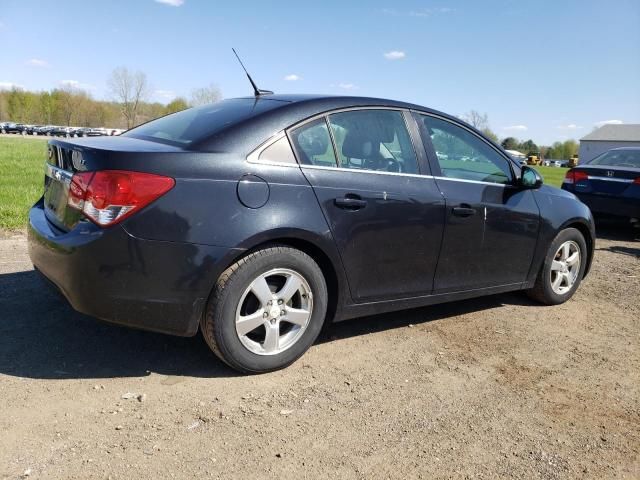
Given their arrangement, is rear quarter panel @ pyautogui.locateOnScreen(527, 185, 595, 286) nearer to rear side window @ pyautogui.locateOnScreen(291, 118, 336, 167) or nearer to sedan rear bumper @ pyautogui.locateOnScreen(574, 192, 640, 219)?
rear side window @ pyautogui.locateOnScreen(291, 118, 336, 167)

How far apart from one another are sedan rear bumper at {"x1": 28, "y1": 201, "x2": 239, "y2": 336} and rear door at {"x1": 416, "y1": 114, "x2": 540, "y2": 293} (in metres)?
1.74

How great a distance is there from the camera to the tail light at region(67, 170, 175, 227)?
2.86 metres

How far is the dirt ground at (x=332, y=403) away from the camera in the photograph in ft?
8.20

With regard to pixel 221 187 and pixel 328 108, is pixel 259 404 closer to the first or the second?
pixel 221 187

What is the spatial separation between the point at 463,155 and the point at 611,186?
5636 mm

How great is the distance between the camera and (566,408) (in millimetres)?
3148

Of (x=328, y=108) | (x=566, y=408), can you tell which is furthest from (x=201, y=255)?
(x=566, y=408)

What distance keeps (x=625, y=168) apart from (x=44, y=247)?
28.1 feet

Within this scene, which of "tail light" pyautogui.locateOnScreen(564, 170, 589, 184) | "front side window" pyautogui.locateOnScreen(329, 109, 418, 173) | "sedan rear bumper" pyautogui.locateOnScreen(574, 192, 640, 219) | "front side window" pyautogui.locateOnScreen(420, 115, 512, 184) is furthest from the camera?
"tail light" pyautogui.locateOnScreen(564, 170, 589, 184)

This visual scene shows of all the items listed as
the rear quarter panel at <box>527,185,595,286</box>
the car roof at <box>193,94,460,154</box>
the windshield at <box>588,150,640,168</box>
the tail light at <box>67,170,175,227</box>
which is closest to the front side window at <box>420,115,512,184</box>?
the car roof at <box>193,94,460,154</box>

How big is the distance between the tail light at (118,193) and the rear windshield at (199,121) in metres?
0.41

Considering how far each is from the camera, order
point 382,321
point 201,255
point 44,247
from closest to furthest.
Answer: point 201,255 → point 44,247 → point 382,321

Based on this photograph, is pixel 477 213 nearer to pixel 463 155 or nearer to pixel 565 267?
pixel 463 155

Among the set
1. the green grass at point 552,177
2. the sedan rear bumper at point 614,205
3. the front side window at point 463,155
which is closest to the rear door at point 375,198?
the front side window at point 463,155
